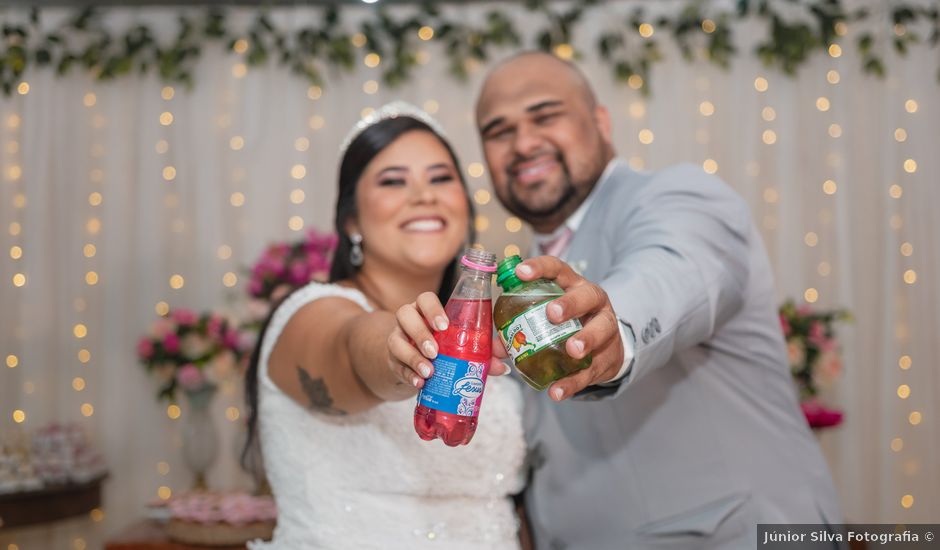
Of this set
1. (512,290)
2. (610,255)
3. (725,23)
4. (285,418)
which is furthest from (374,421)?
(725,23)

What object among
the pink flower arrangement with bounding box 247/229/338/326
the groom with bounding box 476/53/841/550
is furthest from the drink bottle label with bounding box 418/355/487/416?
the pink flower arrangement with bounding box 247/229/338/326

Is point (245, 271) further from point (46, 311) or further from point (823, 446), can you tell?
point (823, 446)

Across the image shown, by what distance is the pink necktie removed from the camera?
2.32 meters

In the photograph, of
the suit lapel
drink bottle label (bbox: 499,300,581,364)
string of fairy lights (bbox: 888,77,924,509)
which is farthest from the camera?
string of fairy lights (bbox: 888,77,924,509)

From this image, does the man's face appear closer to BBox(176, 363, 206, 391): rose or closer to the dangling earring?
the dangling earring

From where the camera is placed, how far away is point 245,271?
12.5 ft

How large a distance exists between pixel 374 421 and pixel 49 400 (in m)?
2.91

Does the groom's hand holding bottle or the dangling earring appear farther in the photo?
the dangling earring

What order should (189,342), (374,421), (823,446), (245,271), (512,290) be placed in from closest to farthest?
(512,290) → (374,421) → (189,342) → (245,271) → (823,446)

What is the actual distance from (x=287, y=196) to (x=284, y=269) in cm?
96

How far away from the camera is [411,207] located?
2.19 m

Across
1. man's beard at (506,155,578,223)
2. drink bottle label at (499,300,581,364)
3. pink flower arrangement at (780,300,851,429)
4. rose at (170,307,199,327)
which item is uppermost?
man's beard at (506,155,578,223)

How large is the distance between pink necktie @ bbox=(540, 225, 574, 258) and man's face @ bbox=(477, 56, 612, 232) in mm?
63

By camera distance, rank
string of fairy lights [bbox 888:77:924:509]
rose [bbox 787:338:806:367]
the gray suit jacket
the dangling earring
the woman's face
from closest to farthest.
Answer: the gray suit jacket
the woman's face
the dangling earring
rose [bbox 787:338:806:367]
string of fairy lights [bbox 888:77:924:509]
